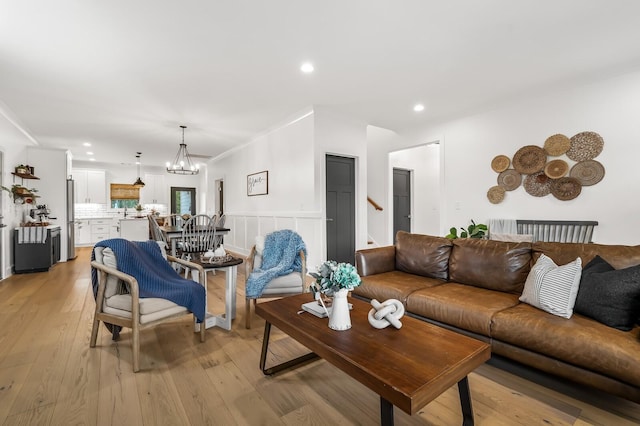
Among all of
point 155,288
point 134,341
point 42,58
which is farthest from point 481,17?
point 42,58

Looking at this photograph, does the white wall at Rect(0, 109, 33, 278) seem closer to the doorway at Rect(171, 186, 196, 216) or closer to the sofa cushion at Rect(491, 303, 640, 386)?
the doorway at Rect(171, 186, 196, 216)

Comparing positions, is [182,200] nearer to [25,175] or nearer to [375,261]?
[25,175]

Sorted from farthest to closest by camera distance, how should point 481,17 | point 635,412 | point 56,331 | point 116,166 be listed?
point 116,166
point 56,331
point 481,17
point 635,412

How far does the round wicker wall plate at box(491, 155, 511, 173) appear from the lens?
441 cm

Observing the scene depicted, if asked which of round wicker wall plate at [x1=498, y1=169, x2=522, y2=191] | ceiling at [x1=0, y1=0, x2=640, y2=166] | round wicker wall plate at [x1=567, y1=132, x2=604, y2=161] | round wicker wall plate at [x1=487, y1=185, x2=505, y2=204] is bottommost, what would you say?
round wicker wall plate at [x1=487, y1=185, x2=505, y2=204]

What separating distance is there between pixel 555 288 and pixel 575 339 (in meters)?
0.40

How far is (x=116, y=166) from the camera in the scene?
9.70 metres

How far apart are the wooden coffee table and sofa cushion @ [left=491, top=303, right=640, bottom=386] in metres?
0.51

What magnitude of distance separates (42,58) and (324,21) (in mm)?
2876

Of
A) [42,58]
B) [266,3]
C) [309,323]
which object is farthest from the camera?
[42,58]

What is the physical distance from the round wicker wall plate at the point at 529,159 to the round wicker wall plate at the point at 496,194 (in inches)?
14.1

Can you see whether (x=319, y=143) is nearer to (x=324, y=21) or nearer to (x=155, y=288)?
(x=324, y=21)

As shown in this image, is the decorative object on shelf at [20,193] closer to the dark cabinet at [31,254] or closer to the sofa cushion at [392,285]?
the dark cabinet at [31,254]

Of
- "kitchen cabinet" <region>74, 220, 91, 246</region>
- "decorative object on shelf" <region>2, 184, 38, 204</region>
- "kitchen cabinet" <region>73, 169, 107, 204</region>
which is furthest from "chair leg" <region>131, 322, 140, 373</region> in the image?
"kitchen cabinet" <region>73, 169, 107, 204</region>
